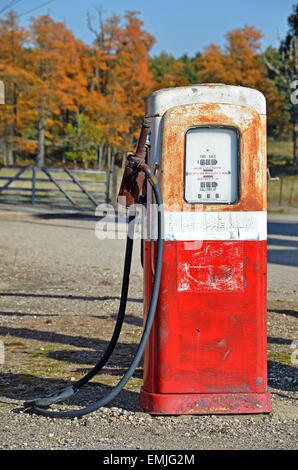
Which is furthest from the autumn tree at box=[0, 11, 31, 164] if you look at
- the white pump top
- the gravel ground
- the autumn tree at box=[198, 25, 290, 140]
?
the white pump top

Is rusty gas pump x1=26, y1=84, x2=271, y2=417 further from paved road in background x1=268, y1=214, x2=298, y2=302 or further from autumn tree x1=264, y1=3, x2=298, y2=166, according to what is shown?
autumn tree x1=264, y1=3, x2=298, y2=166

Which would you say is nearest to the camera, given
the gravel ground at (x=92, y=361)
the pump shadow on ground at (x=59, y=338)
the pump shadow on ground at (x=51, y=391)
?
the gravel ground at (x=92, y=361)

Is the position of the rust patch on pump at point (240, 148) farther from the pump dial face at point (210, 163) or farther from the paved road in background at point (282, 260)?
the paved road in background at point (282, 260)

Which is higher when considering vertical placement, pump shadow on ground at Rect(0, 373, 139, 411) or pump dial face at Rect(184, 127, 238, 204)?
pump dial face at Rect(184, 127, 238, 204)

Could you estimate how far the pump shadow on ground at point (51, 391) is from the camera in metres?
4.68

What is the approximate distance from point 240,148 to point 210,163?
0.21 metres

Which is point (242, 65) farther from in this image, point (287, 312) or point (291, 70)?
point (287, 312)

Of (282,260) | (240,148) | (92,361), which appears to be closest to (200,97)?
(240,148)

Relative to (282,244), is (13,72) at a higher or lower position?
higher

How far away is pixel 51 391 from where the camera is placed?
4926mm

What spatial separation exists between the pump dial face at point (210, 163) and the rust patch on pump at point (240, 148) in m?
0.04

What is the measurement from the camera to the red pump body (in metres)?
4.41

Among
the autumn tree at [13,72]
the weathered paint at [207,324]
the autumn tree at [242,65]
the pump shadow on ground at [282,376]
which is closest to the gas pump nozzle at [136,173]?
the weathered paint at [207,324]

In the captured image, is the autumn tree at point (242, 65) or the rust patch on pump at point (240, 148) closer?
the rust patch on pump at point (240, 148)
